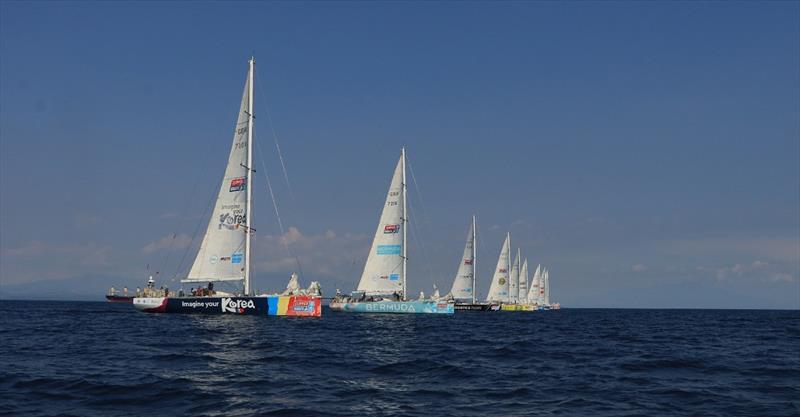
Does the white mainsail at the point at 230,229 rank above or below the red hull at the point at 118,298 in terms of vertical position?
above

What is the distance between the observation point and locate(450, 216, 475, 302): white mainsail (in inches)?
3698

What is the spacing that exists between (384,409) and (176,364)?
8759mm

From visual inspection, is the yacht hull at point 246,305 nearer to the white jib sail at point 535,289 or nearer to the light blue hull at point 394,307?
the light blue hull at point 394,307

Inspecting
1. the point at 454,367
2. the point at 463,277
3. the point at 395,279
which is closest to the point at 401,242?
the point at 395,279

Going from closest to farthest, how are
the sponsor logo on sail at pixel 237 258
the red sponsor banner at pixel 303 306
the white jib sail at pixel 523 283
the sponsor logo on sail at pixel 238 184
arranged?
the red sponsor banner at pixel 303 306, the sponsor logo on sail at pixel 237 258, the sponsor logo on sail at pixel 238 184, the white jib sail at pixel 523 283

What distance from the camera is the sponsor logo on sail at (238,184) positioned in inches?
1969

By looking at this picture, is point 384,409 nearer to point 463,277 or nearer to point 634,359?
point 634,359

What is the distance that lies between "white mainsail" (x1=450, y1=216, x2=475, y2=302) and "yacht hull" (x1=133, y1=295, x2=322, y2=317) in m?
47.5

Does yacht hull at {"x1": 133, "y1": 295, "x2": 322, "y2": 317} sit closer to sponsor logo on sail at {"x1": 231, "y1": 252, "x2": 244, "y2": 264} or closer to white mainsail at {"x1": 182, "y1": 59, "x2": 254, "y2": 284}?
white mainsail at {"x1": 182, "y1": 59, "x2": 254, "y2": 284}

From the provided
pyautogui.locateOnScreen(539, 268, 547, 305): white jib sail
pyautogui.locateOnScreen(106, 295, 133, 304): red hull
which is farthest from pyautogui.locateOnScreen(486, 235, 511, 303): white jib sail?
pyautogui.locateOnScreen(106, 295, 133, 304): red hull

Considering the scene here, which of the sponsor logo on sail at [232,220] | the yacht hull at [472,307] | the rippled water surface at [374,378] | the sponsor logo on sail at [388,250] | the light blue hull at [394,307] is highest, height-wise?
the sponsor logo on sail at [232,220]

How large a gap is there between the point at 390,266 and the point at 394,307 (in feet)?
12.7

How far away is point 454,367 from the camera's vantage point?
19.8 metres

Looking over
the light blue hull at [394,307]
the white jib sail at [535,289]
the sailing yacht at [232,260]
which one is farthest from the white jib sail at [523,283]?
the sailing yacht at [232,260]
